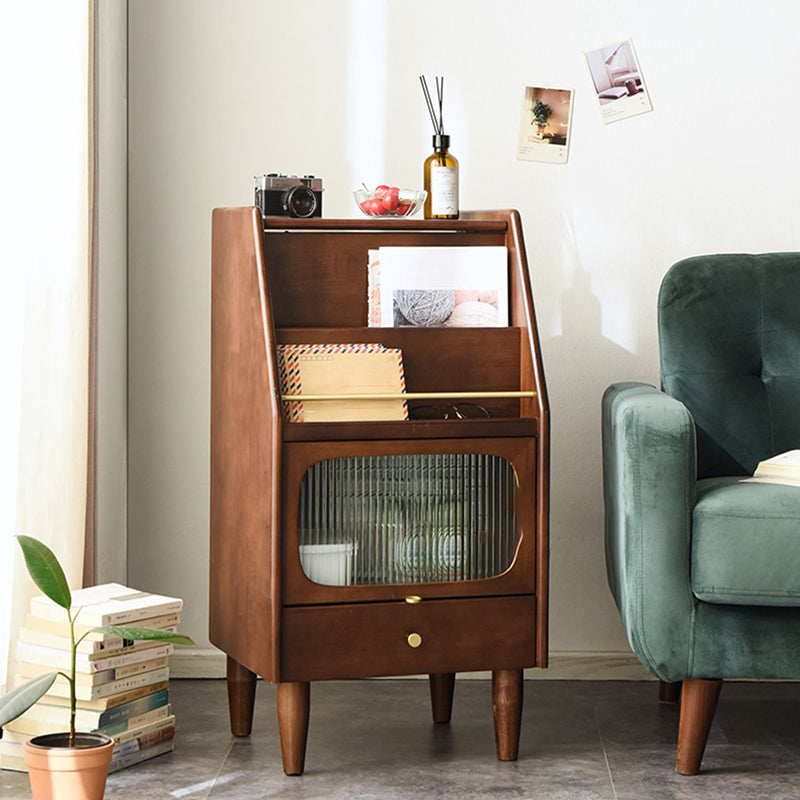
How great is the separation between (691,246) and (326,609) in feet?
4.22

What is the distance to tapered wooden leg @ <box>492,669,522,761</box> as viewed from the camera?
2.15 metres

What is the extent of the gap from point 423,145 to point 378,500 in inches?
39.3

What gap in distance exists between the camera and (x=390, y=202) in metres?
2.25

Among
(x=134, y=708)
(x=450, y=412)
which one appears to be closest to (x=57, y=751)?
(x=134, y=708)

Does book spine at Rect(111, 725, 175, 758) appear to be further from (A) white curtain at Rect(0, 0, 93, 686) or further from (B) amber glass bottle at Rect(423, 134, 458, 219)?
(B) amber glass bottle at Rect(423, 134, 458, 219)

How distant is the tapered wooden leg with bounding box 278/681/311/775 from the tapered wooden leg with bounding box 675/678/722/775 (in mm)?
658

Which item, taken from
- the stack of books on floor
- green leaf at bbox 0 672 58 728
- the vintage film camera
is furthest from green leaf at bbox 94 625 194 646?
the vintage film camera

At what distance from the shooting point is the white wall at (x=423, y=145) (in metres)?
2.71

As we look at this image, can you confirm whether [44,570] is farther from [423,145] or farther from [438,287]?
[423,145]

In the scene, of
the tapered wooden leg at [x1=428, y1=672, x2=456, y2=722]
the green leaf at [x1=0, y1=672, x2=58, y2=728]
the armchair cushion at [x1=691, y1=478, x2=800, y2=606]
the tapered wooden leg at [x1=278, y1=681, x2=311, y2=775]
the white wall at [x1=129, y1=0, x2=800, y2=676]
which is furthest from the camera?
the white wall at [x1=129, y1=0, x2=800, y2=676]

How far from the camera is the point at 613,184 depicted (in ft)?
9.00

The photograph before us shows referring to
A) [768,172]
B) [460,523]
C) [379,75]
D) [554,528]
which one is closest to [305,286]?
[460,523]

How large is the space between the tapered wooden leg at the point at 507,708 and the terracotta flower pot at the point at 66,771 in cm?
71

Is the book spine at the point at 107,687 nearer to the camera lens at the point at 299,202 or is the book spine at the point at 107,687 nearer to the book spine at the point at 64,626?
the book spine at the point at 64,626
